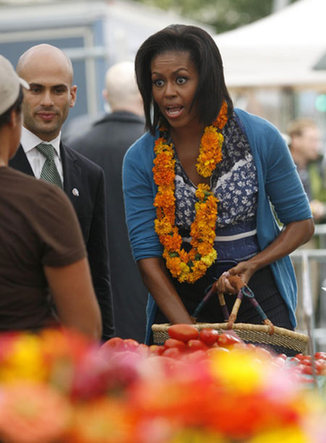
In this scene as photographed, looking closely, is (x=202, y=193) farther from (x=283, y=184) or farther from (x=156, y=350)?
(x=156, y=350)

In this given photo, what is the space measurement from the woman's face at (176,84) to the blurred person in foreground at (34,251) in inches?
51.3

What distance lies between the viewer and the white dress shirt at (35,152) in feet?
12.3

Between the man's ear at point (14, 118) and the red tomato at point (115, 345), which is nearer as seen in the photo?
the man's ear at point (14, 118)

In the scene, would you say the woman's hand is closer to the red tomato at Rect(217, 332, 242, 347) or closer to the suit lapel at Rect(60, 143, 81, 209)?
the red tomato at Rect(217, 332, 242, 347)

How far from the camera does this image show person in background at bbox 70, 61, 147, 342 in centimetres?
576

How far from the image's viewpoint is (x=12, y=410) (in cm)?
182

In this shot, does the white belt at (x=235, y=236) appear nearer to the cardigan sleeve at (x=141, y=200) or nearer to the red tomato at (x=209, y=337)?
the cardigan sleeve at (x=141, y=200)

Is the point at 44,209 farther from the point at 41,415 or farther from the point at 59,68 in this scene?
the point at 59,68

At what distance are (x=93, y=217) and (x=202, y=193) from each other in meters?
0.46

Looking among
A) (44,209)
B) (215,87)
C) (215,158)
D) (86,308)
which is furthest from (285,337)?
(44,209)

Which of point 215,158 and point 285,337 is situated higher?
point 215,158

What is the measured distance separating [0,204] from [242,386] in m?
0.84

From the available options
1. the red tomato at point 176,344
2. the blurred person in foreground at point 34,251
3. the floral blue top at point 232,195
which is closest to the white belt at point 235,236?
the floral blue top at point 232,195

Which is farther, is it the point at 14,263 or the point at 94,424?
the point at 14,263
